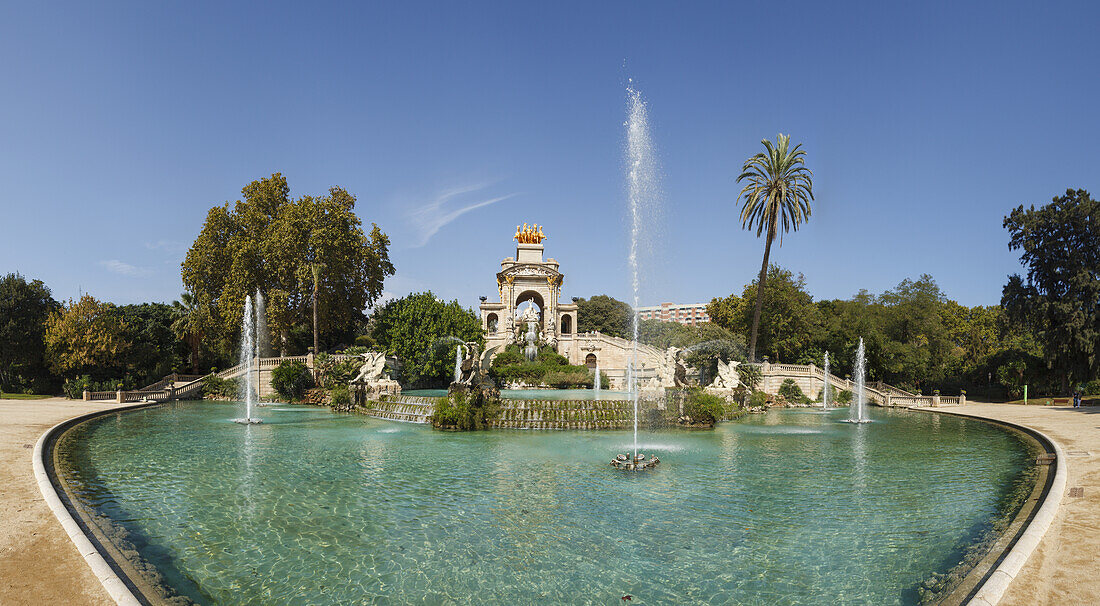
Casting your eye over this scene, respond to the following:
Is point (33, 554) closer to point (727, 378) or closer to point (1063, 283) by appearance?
point (727, 378)

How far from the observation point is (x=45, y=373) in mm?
34906

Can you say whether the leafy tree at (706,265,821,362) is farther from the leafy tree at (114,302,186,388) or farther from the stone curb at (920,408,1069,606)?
the leafy tree at (114,302,186,388)

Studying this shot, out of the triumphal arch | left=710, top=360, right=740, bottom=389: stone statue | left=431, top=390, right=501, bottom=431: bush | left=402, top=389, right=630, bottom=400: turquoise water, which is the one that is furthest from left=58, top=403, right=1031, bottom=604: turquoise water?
the triumphal arch

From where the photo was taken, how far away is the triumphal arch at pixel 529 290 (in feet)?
222

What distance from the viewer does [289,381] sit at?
116 ft

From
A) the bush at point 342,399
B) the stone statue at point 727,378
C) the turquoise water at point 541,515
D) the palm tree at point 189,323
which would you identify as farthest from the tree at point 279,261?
the stone statue at point 727,378

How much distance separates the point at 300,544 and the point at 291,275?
117ft

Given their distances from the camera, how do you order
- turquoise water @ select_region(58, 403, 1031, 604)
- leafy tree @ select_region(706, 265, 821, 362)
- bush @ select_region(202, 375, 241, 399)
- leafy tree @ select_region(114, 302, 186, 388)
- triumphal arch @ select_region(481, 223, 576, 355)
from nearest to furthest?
turquoise water @ select_region(58, 403, 1031, 604) < leafy tree @ select_region(114, 302, 186, 388) < bush @ select_region(202, 375, 241, 399) < leafy tree @ select_region(706, 265, 821, 362) < triumphal arch @ select_region(481, 223, 576, 355)

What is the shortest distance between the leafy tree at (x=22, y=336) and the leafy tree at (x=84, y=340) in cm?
126

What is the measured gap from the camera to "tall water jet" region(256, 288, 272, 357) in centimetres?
4022

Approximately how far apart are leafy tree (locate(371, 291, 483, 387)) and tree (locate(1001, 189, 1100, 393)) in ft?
111

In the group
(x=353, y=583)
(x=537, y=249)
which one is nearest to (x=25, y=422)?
(x=353, y=583)

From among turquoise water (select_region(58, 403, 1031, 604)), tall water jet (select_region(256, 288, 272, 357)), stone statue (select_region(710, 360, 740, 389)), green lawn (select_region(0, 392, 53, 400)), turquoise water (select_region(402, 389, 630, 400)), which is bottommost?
green lawn (select_region(0, 392, 53, 400))

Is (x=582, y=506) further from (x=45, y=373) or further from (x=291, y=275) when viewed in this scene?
(x=45, y=373)
